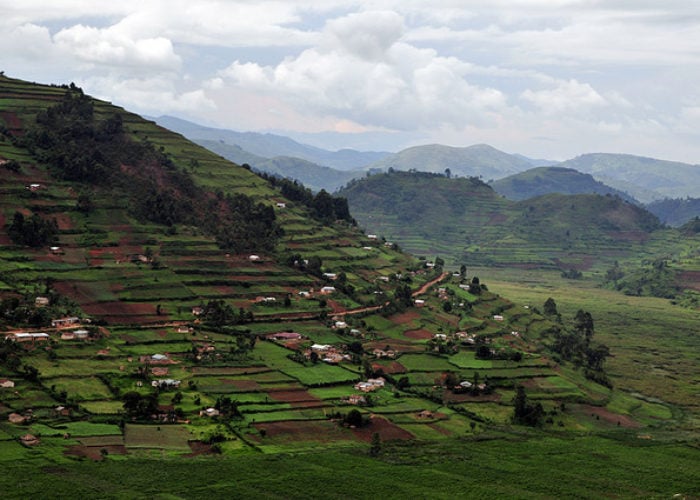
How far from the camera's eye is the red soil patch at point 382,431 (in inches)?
2726

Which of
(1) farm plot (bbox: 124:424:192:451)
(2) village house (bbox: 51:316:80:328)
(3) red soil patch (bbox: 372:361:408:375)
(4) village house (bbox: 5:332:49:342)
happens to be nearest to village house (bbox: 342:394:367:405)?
(3) red soil patch (bbox: 372:361:408:375)

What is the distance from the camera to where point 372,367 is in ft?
289

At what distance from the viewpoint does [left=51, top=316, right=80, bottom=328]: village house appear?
84.4m

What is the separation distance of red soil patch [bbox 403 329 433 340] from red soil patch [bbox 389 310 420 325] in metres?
3.06

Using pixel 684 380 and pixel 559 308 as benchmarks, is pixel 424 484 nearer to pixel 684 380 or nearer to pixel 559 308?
pixel 684 380

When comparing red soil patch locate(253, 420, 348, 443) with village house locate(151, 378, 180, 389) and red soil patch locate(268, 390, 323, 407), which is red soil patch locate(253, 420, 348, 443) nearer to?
red soil patch locate(268, 390, 323, 407)

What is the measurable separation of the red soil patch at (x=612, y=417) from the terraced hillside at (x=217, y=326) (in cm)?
28

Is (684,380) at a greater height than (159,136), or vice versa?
(159,136)

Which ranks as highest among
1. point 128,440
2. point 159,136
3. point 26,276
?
point 159,136

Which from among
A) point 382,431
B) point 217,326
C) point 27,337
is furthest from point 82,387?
point 382,431

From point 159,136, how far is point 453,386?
Answer: 297ft

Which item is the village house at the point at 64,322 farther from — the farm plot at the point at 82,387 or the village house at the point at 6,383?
the village house at the point at 6,383

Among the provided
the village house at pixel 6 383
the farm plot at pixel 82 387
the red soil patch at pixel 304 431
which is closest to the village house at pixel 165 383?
the farm plot at pixel 82 387

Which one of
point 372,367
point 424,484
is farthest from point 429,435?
point 372,367
